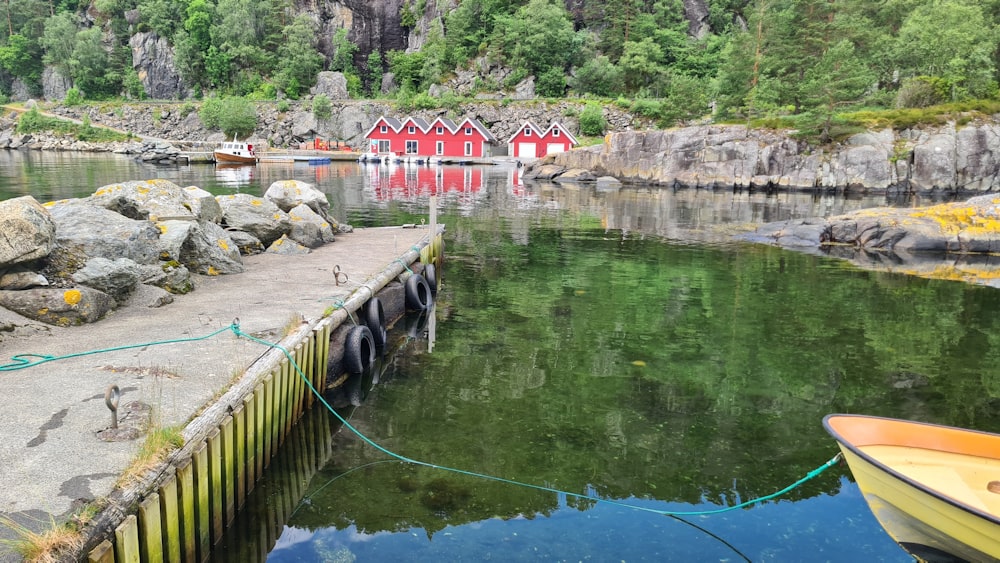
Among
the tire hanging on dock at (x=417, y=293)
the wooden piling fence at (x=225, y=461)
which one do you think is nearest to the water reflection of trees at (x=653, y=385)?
the tire hanging on dock at (x=417, y=293)

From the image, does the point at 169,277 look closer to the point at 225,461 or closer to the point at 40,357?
the point at 40,357

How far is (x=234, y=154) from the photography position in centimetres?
7675

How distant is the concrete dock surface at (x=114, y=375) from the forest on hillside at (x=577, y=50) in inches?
2174

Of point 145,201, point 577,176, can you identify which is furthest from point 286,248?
point 577,176

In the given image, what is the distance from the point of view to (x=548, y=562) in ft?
22.0

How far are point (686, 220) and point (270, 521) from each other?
3136cm

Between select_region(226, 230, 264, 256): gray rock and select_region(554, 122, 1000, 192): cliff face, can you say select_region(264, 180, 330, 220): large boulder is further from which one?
select_region(554, 122, 1000, 192): cliff face

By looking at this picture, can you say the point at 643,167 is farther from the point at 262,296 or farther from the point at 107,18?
the point at 107,18

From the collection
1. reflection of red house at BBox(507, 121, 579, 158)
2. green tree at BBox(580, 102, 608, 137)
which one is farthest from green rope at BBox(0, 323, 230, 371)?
green tree at BBox(580, 102, 608, 137)

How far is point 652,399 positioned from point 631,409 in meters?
Answer: 0.57

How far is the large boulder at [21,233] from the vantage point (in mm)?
9484

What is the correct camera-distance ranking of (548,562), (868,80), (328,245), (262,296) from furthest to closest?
1. (868,80)
2. (328,245)
3. (262,296)
4. (548,562)

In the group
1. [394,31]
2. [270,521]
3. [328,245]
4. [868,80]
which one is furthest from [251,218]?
[394,31]

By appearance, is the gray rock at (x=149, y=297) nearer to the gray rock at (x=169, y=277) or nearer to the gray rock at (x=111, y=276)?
the gray rock at (x=111, y=276)
